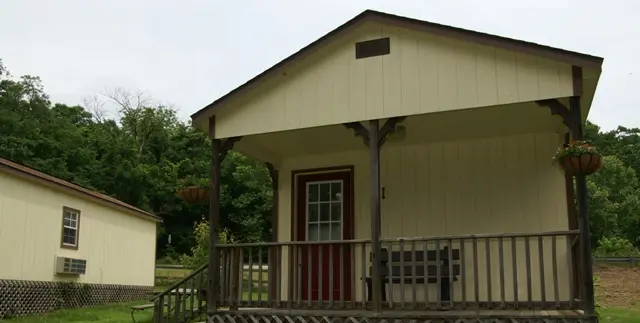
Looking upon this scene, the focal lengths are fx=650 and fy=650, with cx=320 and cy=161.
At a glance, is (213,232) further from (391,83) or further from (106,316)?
(106,316)

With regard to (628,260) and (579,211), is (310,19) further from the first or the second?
(628,260)

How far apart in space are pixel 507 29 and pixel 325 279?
45.7ft

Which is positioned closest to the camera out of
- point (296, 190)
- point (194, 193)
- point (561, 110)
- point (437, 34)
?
point (561, 110)

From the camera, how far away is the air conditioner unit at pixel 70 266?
16.9 m

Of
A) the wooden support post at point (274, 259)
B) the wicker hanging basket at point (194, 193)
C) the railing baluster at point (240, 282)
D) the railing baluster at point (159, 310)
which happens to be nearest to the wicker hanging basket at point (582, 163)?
the wooden support post at point (274, 259)

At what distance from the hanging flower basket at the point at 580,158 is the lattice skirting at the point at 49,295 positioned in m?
12.5

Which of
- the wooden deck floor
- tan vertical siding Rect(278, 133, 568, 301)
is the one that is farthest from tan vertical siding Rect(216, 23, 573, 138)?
the wooden deck floor

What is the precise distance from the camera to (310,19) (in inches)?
655

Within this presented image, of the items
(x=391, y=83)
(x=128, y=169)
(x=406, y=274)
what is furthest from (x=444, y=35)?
(x=128, y=169)

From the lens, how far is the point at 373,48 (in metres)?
8.70

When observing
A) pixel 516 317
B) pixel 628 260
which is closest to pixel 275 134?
pixel 516 317

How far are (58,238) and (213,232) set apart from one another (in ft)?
30.8

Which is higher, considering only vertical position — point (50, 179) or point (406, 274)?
point (50, 179)

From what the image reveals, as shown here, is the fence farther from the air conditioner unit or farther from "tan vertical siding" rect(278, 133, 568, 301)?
the air conditioner unit
